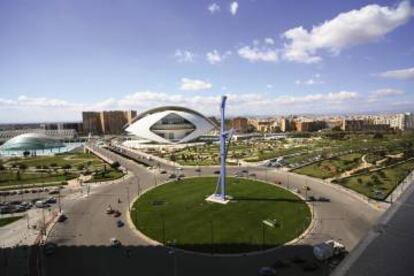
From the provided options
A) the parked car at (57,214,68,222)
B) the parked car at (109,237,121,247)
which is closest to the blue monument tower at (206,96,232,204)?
the parked car at (109,237,121,247)

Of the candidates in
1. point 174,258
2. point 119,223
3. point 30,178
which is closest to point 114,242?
point 119,223

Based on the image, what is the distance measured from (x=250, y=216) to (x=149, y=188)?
21.2m

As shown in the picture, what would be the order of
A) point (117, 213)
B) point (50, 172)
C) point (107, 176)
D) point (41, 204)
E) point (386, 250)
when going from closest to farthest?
point (386, 250) < point (117, 213) < point (41, 204) < point (107, 176) < point (50, 172)

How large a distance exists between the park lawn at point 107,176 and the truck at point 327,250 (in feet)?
141

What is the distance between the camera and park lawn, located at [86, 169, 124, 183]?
6197 cm

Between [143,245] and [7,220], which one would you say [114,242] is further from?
[7,220]

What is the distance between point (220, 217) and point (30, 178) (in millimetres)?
45247

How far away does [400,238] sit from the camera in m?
5.38

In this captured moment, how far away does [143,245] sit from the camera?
32500mm

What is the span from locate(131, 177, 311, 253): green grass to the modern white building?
241 ft

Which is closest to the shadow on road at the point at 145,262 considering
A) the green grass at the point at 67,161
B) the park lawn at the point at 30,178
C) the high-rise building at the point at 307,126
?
the park lawn at the point at 30,178

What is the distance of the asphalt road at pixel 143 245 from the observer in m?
27.8

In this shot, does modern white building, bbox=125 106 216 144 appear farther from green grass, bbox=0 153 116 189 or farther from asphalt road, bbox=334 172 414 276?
asphalt road, bbox=334 172 414 276

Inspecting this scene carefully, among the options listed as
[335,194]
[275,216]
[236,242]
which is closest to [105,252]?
[236,242]
